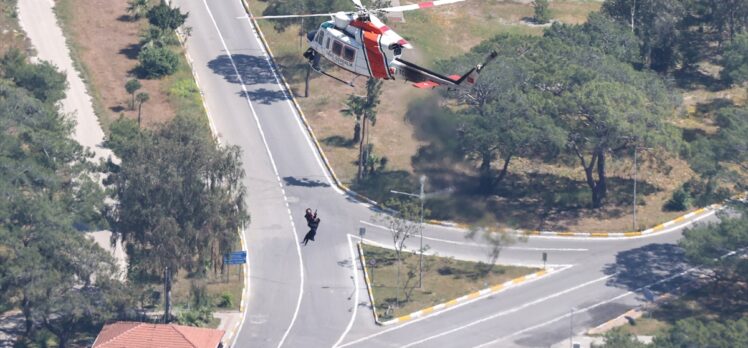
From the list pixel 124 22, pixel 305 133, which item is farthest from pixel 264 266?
pixel 124 22

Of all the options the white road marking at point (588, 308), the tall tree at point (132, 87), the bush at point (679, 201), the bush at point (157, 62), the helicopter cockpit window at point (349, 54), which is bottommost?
the white road marking at point (588, 308)

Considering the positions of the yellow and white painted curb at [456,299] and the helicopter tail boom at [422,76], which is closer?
the helicopter tail boom at [422,76]

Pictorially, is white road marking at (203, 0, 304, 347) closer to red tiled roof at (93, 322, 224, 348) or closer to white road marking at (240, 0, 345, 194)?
white road marking at (240, 0, 345, 194)

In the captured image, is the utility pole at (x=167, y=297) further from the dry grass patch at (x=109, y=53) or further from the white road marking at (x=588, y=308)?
the dry grass patch at (x=109, y=53)

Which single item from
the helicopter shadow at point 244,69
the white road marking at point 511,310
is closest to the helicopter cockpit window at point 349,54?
the white road marking at point 511,310

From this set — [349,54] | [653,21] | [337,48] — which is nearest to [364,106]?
[653,21]

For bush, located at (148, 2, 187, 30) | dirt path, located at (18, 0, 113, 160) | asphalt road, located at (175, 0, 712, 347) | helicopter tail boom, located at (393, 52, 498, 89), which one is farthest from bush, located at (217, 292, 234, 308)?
bush, located at (148, 2, 187, 30)
